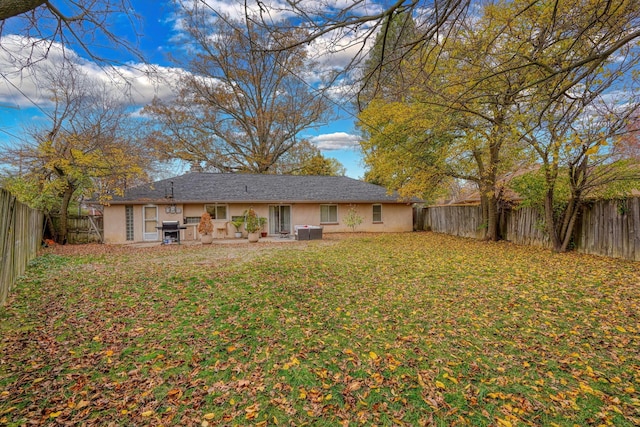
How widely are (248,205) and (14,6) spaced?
15.1 meters

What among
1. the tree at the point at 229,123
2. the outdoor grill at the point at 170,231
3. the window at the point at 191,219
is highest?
the tree at the point at 229,123

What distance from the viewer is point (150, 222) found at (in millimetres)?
15172

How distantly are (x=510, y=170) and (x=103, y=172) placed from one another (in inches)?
643

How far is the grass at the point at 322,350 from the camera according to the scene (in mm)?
2551

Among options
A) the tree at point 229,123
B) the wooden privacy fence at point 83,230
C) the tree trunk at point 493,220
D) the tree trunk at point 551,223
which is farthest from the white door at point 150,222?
the tree trunk at point 551,223

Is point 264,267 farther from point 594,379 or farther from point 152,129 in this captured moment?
point 152,129

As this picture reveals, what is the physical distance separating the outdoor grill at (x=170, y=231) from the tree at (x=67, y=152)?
2559mm

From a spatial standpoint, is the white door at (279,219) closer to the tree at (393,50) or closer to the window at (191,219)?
the window at (191,219)

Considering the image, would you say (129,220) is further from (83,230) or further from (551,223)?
(551,223)

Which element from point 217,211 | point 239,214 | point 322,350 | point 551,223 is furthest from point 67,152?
point 551,223

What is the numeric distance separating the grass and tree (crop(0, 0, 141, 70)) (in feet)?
10.7

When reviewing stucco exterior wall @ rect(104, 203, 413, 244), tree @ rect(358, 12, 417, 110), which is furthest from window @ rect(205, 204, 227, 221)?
tree @ rect(358, 12, 417, 110)

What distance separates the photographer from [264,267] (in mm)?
7453

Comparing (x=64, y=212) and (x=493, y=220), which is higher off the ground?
(x=64, y=212)
